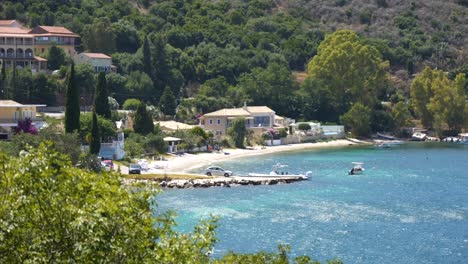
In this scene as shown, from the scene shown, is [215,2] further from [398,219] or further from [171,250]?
[171,250]

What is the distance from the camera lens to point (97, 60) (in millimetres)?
97500

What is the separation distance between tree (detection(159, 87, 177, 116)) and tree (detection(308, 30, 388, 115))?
22.0m

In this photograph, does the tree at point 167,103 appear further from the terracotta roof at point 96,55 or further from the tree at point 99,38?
the tree at point 99,38

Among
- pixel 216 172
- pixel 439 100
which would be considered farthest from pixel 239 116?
pixel 439 100

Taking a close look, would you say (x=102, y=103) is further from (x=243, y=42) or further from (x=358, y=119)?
(x=243, y=42)

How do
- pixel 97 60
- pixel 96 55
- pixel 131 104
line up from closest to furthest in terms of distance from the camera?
pixel 131 104 → pixel 97 60 → pixel 96 55

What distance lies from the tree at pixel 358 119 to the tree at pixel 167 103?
2097 centimetres

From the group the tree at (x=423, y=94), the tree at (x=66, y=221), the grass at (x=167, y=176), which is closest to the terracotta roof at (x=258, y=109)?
the tree at (x=423, y=94)

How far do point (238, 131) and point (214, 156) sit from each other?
9.11 m

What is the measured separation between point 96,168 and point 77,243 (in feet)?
142

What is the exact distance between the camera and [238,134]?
91500 mm

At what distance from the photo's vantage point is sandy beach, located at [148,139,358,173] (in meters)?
71.9

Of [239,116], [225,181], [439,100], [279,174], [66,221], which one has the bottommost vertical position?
[225,181]

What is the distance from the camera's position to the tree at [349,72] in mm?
108875
